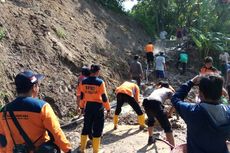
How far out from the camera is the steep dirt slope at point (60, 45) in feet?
39.4

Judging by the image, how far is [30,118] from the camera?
155 inches

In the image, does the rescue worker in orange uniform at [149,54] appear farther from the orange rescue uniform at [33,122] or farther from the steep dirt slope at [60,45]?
the orange rescue uniform at [33,122]

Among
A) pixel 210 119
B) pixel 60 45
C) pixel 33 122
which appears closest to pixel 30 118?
pixel 33 122

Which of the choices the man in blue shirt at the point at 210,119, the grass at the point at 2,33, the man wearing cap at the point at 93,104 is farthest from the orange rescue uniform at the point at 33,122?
the grass at the point at 2,33

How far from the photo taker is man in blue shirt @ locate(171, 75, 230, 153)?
11.3ft

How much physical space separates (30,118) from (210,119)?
1790mm

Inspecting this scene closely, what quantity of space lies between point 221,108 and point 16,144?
2.10 m

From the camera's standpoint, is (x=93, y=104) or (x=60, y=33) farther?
(x=60, y=33)

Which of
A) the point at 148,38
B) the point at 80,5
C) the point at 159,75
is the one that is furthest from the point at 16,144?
the point at 148,38

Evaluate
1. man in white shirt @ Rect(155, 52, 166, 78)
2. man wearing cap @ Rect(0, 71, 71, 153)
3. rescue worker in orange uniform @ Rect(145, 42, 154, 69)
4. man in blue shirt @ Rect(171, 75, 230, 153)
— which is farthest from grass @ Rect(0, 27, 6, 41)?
man in blue shirt @ Rect(171, 75, 230, 153)

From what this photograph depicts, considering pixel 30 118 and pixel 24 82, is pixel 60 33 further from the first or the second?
pixel 30 118

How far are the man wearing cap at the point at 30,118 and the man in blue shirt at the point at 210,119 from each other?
1380 millimetres

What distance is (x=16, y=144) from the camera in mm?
3994

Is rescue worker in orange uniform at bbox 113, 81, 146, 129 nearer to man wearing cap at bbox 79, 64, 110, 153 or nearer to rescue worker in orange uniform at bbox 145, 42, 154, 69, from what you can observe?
man wearing cap at bbox 79, 64, 110, 153
